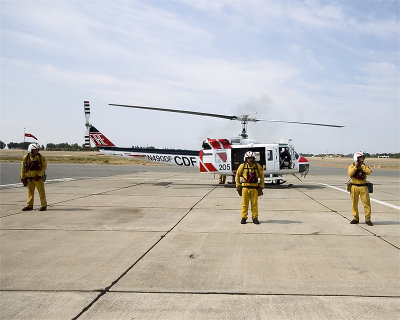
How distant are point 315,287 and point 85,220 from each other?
627 centimetres

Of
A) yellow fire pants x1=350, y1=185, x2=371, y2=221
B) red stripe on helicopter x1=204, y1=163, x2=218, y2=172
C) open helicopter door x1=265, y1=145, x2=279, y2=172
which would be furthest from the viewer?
red stripe on helicopter x1=204, y1=163, x2=218, y2=172

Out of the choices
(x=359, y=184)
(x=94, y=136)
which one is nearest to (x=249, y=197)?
(x=359, y=184)

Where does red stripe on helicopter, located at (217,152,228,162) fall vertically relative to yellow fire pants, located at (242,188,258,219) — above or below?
above

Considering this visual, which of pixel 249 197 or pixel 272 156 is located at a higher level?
pixel 272 156

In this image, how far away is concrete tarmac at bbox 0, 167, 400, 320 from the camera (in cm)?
379

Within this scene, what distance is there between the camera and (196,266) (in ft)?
17.0

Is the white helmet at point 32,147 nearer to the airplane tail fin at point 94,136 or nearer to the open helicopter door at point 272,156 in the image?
the airplane tail fin at point 94,136

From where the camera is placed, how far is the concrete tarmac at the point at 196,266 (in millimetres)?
3791

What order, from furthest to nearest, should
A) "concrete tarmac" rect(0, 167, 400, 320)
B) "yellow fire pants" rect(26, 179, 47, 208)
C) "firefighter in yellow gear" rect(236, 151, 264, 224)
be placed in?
1. "yellow fire pants" rect(26, 179, 47, 208)
2. "firefighter in yellow gear" rect(236, 151, 264, 224)
3. "concrete tarmac" rect(0, 167, 400, 320)

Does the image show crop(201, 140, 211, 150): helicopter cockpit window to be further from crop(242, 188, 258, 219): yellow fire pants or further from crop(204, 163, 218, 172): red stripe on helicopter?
crop(242, 188, 258, 219): yellow fire pants

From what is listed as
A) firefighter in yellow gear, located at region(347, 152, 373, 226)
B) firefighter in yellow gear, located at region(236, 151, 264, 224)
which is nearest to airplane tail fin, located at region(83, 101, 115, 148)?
firefighter in yellow gear, located at region(236, 151, 264, 224)

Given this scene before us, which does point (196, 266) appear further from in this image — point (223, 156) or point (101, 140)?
point (101, 140)

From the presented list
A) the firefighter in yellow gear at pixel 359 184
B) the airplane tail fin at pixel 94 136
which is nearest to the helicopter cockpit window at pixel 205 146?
the airplane tail fin at pixel 94 136

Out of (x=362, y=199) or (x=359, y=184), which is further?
(x=359, y=184)
